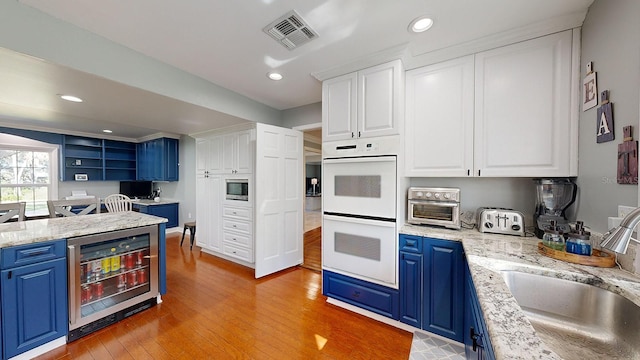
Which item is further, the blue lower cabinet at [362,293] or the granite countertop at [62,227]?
the blue lower cabinet at [362,293]

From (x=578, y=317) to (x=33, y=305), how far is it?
3307 millimetres

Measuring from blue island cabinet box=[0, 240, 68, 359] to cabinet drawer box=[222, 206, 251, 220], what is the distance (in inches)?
71.4

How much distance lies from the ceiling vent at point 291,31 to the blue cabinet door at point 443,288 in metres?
1.90

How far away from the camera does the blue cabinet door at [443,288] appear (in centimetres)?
174

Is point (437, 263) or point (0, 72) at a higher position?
point (0, 72)

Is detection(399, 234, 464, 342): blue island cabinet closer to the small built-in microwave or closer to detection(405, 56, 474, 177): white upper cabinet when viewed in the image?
detection(405, 56, 474, 177): white upper cabinet

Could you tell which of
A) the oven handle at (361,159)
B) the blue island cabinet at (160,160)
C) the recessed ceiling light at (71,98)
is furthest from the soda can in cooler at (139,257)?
the blue island cabinet at (160,160)

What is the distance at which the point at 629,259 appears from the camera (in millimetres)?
1121

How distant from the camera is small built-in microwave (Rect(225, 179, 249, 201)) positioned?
3396mm

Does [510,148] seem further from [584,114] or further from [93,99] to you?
[93,99]

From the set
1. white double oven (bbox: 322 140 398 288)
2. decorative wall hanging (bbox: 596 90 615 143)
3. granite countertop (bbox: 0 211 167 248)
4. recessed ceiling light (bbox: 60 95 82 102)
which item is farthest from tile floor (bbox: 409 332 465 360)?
recessed ceiling light (bbox: 60 95 82 102)

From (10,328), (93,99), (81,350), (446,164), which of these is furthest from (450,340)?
(93,99)

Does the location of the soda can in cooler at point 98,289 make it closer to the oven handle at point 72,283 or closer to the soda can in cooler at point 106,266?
the soda can in cooler at point 106,266

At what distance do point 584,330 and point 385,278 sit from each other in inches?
47.9
